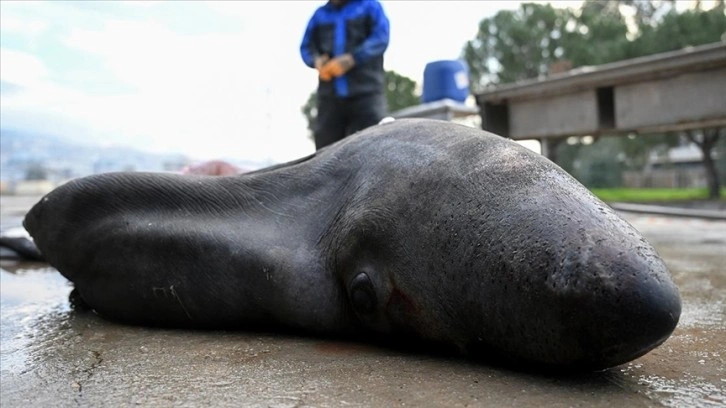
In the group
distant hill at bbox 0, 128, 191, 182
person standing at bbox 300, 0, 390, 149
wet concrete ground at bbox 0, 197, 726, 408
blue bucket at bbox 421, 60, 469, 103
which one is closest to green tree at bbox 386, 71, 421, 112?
distant hill at bbox 0, 128, 191, 182

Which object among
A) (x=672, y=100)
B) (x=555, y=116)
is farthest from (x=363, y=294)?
(x=555, y=116)

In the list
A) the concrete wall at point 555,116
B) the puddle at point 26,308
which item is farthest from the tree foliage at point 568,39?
the puddle at point 26,308

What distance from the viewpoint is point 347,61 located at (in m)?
3.97

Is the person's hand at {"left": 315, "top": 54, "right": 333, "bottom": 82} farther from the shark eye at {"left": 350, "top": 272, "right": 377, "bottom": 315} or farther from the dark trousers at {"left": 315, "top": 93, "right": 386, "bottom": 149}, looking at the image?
the shark eye at {"left": 350, "top": 272, "right": 377, "bottom": 315}

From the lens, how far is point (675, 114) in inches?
227

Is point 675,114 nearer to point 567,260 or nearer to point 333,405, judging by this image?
→ point 567,260

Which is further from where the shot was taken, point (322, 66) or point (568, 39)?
point (568, 39)

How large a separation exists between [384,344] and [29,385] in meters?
0.95

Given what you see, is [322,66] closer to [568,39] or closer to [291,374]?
[291,374]

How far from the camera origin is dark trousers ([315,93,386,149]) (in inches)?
163

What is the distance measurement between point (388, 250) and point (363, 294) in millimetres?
151

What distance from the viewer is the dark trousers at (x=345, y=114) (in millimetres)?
4152

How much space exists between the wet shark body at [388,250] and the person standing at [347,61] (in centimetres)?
184

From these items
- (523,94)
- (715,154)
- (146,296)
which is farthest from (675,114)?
(715,154)
